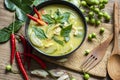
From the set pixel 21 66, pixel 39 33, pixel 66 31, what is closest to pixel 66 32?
Answer: pixel 66 31

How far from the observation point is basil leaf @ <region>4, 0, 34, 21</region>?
1.63 m

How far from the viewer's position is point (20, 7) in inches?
64.8

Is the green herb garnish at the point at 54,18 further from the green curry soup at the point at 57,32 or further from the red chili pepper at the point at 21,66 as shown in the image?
the red chili pepper at the point at 21,66

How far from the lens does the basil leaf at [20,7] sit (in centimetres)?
163

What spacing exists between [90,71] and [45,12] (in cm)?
31

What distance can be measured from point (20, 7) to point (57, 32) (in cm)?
22

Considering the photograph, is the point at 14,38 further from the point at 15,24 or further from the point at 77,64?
the point at 77,64

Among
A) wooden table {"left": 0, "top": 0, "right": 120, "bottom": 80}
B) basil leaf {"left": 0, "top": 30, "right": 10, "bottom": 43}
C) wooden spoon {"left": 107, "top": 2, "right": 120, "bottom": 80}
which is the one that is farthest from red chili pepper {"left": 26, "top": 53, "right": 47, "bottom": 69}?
wooden spoon {"left": 107, "top": 2, "right": 120, "bottom": 80}

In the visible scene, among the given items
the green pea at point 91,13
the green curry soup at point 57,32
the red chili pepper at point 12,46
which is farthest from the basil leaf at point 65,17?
the red chili pepper at point 12,46

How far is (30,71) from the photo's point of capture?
1.58 m

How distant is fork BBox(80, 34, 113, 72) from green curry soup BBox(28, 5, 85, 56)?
9cm

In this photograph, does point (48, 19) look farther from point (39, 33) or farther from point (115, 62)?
point (115, 62)

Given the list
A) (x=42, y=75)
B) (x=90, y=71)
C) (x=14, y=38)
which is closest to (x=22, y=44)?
(x=14, y=38)

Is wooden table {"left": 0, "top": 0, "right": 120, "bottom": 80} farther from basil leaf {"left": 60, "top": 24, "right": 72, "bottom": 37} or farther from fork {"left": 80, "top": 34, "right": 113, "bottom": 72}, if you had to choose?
basil leaf {"left": 60, "top": 24, "right": 72, "bottom": 37}
